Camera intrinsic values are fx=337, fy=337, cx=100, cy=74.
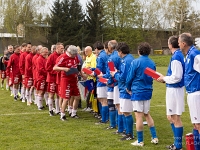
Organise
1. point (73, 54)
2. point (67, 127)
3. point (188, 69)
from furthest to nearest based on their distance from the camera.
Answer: point (73, 54)
point (67, 127)
point (188, 69)

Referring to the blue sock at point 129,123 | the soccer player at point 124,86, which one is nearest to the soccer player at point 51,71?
the soccer player at point 124,86

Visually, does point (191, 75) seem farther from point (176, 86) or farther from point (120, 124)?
point (120, 124)

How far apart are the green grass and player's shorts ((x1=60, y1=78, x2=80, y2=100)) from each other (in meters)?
0.76

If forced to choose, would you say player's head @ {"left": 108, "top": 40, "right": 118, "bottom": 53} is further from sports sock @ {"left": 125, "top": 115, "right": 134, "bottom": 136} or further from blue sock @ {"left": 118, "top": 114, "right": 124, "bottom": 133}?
sports sock @ {"left": 125, "top": 115, "right": 134, "bottom": 136}

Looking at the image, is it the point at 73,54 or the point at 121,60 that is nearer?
the point at 121,60

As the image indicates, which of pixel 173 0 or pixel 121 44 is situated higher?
pixel 173 0

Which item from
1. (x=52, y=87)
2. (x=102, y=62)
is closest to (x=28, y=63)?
(x=52, y=87)

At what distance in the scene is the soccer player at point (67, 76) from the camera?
948 centimetres

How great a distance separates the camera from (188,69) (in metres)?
5.48

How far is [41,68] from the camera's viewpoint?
11125mm

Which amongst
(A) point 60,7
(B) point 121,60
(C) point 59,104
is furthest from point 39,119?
(A) point 60,7

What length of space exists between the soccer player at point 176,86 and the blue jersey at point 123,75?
42.0 inches

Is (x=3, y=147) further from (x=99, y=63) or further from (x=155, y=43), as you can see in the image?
(x=155, y=43)

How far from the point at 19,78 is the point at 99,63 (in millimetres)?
5780
